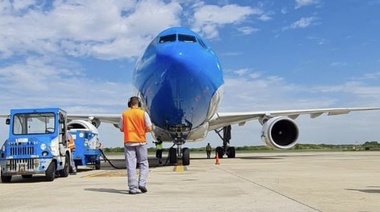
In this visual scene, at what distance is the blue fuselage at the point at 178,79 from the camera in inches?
621

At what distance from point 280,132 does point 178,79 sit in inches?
361


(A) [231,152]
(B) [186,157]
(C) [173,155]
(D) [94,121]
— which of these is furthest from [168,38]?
(A) [231,152]

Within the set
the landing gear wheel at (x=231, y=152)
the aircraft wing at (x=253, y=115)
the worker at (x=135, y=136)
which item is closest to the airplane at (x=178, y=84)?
→ the aircraft wing at (x=253, y=115)

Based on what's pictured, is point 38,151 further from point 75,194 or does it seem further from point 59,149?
point 75,194

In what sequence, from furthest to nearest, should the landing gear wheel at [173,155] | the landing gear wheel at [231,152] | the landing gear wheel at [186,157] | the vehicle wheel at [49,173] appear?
1. the landing gear wheel at [231,152]
2. the landing gear wheel at [173,155]
3. the landing gear wheel at [186,157]
4. the vehicle wheel at [49,173]

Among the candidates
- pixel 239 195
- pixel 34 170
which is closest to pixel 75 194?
pixel 239 195

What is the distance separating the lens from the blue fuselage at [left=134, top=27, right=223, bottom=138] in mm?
15781

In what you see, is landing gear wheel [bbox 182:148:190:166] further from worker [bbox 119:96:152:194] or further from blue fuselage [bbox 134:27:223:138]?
worker [bbox 119:96:152:194]

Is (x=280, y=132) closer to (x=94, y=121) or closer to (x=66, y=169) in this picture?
(x=94, y=121)

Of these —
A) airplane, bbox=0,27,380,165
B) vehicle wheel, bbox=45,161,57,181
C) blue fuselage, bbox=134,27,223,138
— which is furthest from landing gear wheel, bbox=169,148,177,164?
vehicle wheel, bbox=45,161,57,181

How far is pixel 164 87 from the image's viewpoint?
53.7 feet

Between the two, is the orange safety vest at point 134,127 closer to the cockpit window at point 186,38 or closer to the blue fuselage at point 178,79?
the blue fuselage at point 178,79

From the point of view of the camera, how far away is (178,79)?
16.0 m

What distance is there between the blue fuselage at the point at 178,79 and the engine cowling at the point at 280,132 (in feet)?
17.6
